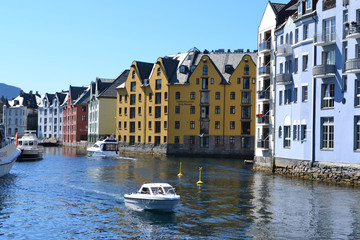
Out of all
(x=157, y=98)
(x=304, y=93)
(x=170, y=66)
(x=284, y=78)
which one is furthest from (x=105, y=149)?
(x=304, y=93)

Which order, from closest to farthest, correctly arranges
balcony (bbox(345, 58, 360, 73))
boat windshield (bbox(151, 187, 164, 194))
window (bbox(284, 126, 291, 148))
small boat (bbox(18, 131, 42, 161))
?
boat windshield (bbox(151, 187, 164, 194)), balcony (bbox(345, 58, 360, 73)), window (bbox(284, 126, 291, 148)), small boat (bbox(18, 131, 42, 161))

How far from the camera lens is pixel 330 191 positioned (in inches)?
1864

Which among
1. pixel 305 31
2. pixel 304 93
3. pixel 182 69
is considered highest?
pixel 182 69

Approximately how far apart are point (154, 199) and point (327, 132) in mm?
26829

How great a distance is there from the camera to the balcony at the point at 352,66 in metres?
50.1

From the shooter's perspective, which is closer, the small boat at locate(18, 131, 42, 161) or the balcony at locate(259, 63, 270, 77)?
the balcony at locate(259, 63, 270, 77)

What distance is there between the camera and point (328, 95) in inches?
2190

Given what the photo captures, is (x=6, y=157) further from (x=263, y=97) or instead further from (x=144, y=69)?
(x=144, y=69)

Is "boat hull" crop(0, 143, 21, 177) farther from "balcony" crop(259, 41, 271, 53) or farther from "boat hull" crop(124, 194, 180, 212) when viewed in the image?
"balcony" crop(259, 41, 271, 53)

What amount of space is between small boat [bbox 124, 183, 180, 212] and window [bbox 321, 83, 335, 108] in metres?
25.4

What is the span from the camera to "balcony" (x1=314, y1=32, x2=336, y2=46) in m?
54.9

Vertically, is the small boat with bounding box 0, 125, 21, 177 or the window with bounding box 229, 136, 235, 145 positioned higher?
the window with bounding box 229, 136, 235, 145

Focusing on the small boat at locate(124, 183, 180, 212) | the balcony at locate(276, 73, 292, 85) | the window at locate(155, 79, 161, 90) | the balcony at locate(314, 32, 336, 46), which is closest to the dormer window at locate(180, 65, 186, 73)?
the window at locate(155, 79, 161, 90)

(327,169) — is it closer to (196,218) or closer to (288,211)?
(288,211)
